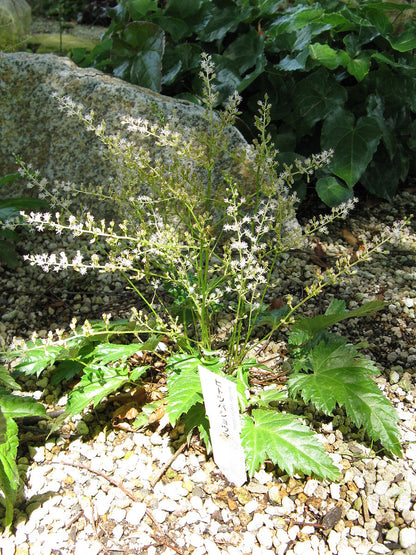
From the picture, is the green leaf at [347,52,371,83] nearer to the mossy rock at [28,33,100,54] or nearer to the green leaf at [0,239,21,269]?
the green leaf at [0,239,21,269]

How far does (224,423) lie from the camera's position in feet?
4.92

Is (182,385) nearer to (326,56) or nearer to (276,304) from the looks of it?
(276,304)

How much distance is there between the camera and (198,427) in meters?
1.75

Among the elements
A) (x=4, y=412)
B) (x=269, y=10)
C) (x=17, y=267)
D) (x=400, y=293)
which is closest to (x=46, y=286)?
(x=17, y=267)

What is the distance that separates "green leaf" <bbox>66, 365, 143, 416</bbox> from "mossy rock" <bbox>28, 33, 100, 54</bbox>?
152 inches

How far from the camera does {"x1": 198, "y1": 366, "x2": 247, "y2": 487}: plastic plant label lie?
145 centimetres

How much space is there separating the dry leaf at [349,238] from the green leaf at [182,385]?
145 cm

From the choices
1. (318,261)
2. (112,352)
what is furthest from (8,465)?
(318,261)

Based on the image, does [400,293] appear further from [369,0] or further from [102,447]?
[369,0]

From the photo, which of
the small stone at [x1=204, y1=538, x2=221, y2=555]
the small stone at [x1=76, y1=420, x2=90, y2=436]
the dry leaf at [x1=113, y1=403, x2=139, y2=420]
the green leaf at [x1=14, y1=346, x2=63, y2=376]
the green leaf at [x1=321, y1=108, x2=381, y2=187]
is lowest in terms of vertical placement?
the small stone at [x1=204, y1=538, x2=221, y2=555]

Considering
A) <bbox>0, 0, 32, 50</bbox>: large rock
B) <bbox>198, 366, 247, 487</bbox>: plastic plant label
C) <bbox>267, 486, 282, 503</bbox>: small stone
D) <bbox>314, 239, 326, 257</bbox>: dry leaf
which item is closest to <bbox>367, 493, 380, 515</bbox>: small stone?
<bbox>267, 486, 282, 503</bbox>: small stone

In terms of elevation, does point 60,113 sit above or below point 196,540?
above

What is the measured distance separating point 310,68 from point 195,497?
231 centimetres

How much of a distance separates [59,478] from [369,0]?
315 centimetres
